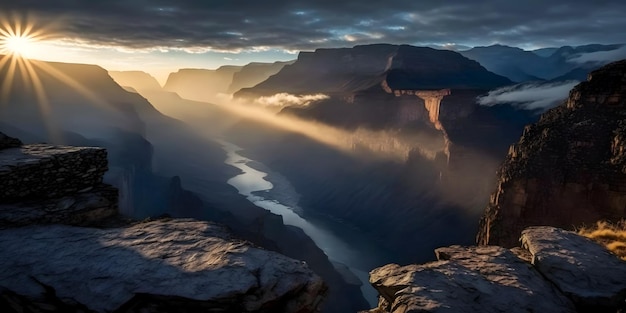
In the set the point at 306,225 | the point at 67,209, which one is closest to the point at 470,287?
the point at 67,209

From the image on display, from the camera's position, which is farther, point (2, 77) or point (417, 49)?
point (417, 49)

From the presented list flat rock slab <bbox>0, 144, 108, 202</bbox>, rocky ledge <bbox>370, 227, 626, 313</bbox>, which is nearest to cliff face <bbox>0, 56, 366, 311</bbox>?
flat rock slab <bbox>0, 144, 108, 202</bbox>

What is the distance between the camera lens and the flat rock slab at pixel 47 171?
11.1 meters

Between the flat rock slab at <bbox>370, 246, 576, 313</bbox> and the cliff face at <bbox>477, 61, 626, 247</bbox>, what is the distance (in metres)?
22.6

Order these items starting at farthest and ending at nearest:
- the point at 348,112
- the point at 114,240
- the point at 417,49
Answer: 1. the point at 417,49
2. the point at 348,112
3. the point at 114,240

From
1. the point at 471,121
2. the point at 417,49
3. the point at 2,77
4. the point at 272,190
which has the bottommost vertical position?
the point at 272,190

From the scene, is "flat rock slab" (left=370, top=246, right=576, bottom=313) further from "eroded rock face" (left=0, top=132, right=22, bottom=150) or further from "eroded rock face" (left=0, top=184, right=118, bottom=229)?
"eroded rock face" (left=0, top=132, right=22, bottom=150)

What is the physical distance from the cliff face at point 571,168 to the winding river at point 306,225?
36.9m

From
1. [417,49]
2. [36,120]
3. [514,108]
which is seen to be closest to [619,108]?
[514,108]

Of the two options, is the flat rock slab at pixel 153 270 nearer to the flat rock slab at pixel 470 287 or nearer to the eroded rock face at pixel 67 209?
the eroded rock face at pixel 67 209

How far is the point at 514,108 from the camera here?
11162 cm

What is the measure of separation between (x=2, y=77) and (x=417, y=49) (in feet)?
574

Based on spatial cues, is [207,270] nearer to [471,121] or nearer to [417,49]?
[471,121]

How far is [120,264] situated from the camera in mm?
7945
